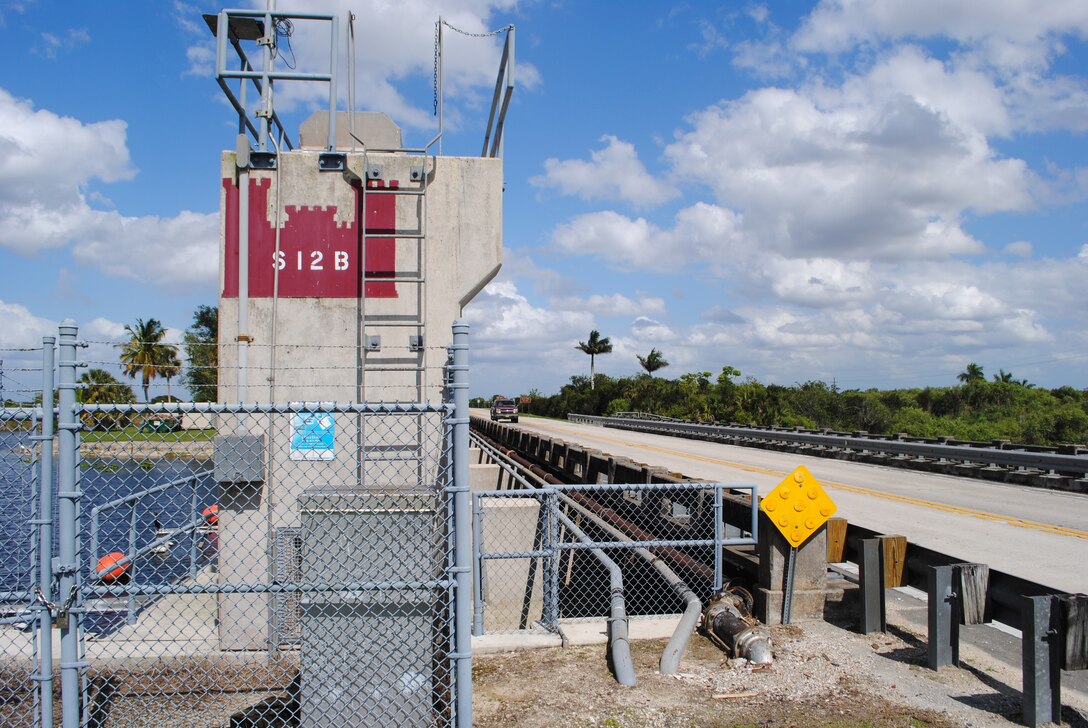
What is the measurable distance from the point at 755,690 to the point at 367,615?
9.32ft

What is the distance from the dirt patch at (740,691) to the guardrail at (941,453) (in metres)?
13.9

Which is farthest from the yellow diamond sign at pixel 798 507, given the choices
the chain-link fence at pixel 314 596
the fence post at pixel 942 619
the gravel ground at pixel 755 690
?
the chain-link fence at pixel 314 596

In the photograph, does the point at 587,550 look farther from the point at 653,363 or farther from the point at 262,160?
the point at 653,363

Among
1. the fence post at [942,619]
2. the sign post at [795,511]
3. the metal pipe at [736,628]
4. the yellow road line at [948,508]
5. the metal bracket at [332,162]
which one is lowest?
the yellow road line at [948,508]

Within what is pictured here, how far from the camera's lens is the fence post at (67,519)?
4344 millimetres

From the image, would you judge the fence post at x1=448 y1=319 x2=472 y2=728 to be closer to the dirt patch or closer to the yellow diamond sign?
the dirt patch

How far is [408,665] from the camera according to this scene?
187 inches

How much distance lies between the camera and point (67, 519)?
14.4ft

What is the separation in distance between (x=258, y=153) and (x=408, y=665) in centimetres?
581

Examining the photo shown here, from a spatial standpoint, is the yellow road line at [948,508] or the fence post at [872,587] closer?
the fence post at [872,587]

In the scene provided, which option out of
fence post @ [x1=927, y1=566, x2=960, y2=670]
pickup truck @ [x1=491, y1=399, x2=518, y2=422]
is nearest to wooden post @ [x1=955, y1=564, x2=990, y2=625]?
fence post @ [x1=927, y1=566, x2=960, y2=670]

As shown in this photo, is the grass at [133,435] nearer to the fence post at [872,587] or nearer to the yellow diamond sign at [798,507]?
the yellow diamond sign at [798,507]

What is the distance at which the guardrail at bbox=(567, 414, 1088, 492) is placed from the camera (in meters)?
18.0

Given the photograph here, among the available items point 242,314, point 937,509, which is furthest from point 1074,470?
point 242,314
